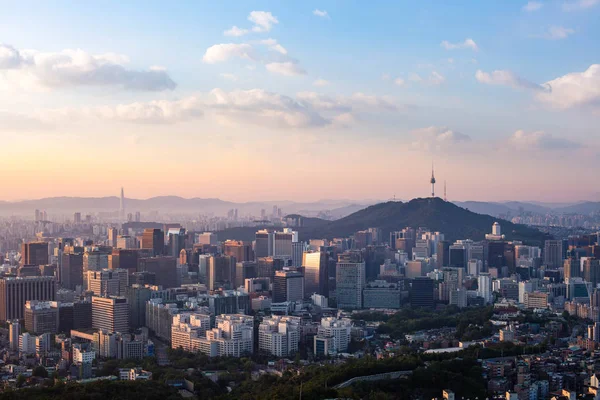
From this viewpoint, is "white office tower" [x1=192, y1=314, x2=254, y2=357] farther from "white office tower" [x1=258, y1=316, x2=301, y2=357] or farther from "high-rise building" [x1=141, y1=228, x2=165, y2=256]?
"high-rise building" [x1=141, y1=228, x2=165, y2=256]

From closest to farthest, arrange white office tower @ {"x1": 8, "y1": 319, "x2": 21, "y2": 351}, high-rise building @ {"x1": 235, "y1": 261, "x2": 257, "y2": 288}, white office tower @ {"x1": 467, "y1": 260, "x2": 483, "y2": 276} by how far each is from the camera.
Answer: white office tower @ {"x1": 8, "y1": 319, "x2": 21, "y2": 351}
high-rise building @ {"x1": 235, "y1": 261, "x2": 257, "y2": 288}
white office tower @ {"x1": 467, "y1": 260, "x2": 483, "y2": 276}

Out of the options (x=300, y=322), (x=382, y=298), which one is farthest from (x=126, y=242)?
(x=300, y=322)

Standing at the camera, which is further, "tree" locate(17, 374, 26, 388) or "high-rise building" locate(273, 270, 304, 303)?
"high-rise building" locate(273, 270, 304, 303)

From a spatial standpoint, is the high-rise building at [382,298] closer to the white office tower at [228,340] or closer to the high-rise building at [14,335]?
the white office tower at [228,340]

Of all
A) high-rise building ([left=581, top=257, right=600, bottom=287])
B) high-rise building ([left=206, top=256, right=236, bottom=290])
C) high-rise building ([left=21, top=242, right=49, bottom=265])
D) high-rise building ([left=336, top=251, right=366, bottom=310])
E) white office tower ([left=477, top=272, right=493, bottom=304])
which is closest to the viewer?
high-rise building ([left=336, top=251, right=366, bottom=310])

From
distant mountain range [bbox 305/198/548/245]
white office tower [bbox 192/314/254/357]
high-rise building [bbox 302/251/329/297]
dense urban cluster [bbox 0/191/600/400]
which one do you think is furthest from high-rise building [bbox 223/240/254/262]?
white office tower [bbox 192/314/254/357]
